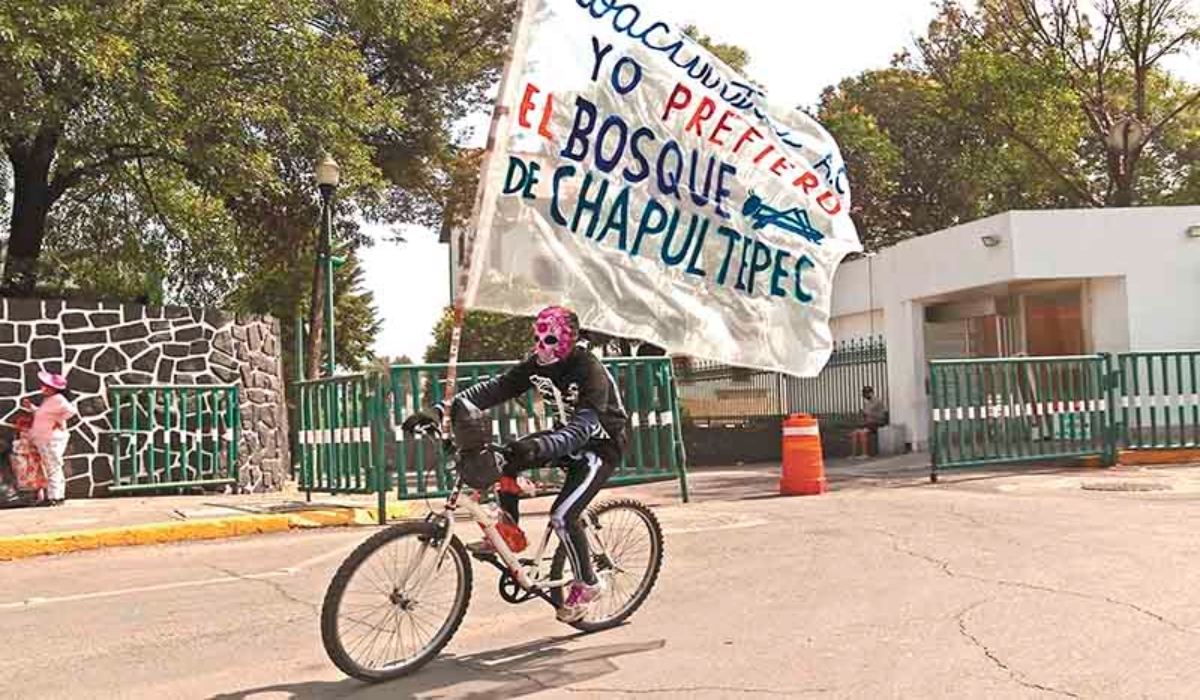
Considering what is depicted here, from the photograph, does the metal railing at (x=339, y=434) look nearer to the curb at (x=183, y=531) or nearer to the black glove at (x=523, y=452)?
the curb at (x=183, y=531)

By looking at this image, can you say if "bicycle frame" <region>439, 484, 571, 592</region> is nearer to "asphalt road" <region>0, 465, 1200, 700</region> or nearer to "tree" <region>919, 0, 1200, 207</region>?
"asphalt road" <region>0, 465, 1200, 700</region>

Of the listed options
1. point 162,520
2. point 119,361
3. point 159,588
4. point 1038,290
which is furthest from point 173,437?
point 1038,290

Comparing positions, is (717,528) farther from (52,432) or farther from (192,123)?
(192,123)

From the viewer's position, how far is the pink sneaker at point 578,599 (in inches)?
214

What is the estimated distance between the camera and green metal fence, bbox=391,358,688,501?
36.2ft

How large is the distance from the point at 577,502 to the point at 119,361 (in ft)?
38.6

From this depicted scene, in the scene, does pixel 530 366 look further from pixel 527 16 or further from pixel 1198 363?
pixel 1198 363

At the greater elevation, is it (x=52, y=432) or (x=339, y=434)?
(x=52, y=432)

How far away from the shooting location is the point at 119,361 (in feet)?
49.7

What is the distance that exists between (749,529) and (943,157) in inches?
1216

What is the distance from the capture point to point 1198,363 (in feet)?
53.3

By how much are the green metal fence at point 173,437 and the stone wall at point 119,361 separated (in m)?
0.27

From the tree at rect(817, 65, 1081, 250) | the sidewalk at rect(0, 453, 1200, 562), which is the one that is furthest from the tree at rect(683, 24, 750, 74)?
the sidewalk at rect(0, 453, 1200, 562)

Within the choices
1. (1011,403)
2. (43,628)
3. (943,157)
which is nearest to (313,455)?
(43,628)
